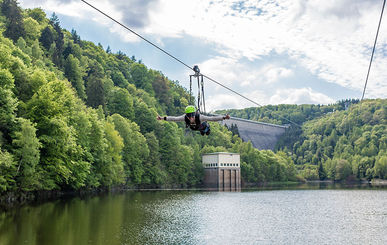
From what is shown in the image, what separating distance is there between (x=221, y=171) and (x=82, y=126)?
6657cm

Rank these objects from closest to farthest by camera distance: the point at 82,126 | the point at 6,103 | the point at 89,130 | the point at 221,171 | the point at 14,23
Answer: the point at 6,103
the point at 82,126
the point at 89,130
the point at 14,23
the point at 221,171

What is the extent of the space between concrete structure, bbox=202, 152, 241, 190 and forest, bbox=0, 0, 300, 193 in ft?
11.6

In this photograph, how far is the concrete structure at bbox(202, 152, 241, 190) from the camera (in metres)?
121

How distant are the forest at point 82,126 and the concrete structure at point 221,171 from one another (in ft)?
11.6

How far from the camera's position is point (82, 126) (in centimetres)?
6147

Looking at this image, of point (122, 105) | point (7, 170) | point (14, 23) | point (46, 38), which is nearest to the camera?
point (7, 170)

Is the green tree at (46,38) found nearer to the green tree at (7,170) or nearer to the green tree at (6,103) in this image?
the green tree at (6,103)

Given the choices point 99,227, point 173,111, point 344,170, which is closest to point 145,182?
point 99,227

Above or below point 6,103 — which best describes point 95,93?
above

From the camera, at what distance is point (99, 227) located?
1302 inches

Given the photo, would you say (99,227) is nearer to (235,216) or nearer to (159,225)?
(159,225)

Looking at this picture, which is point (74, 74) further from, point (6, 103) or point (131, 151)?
point (6, 103)

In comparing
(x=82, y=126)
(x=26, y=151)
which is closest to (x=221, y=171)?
(x=82, y=126)

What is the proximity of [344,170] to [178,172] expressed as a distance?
3708 inches
